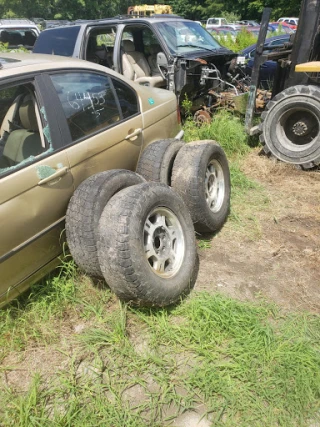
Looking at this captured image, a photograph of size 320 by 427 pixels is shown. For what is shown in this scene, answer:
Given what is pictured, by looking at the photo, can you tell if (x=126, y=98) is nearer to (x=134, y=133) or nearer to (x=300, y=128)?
(x=134, y=133)

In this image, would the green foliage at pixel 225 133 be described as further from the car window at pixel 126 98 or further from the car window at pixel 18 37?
the car window at pixel 18 37

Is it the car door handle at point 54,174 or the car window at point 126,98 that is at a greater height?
the car window at point 126,98

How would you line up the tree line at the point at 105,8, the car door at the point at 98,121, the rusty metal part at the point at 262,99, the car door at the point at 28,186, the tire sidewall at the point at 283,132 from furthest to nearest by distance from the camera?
the tree line at the point at 105,8, the rusty metal part at the point at 262,99, the tire sidewall at the point at 283,132, the car door at the point at 98,121, the car door at the point at 28,186

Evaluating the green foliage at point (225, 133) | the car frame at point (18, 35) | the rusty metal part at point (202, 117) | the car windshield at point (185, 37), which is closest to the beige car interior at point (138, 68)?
the car windshield at point (185, 37)

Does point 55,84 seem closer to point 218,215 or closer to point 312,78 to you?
point 218,215

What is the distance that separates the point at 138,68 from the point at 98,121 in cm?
378

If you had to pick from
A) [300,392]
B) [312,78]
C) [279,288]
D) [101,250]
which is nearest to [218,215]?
[279,288]

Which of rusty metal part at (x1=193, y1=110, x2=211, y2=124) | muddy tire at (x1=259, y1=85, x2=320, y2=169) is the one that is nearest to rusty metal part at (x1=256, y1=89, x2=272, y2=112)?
rusty metal part at (x1=193, y1=110, x2=211, y2=124)

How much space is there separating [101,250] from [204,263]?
45.9 inches

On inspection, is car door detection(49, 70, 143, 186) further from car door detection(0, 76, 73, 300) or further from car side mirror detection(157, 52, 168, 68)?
car side mirror detection(157, 52, 168, 68)

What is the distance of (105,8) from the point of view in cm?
4703

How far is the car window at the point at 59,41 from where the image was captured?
5711 millimetres

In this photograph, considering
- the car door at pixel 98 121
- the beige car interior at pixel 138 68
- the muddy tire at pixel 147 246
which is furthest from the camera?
the beige car interior at pixel 138 68

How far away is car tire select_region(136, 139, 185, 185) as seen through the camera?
3150 mm
